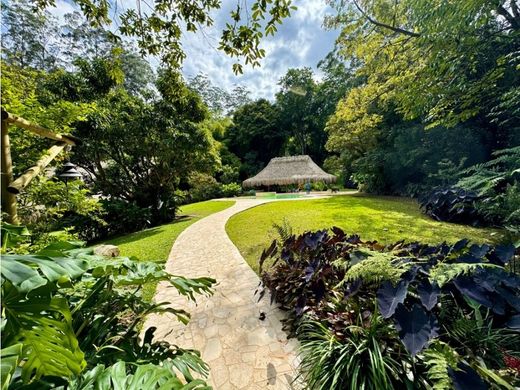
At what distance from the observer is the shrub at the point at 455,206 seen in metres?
6.95

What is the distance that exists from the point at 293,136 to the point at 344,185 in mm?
12312

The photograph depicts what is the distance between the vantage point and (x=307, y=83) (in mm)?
33250

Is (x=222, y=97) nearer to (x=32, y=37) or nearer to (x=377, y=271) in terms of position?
(x=32, y=37)

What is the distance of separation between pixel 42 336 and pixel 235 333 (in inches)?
84.7

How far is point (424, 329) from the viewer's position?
134cm

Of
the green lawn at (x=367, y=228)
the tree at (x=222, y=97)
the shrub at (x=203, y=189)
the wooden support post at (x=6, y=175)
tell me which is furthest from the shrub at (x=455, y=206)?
the tree at (x=222, y=97)

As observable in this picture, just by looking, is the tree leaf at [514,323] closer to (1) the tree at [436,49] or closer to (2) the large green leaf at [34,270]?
(2) the large green leaf at [34,270]

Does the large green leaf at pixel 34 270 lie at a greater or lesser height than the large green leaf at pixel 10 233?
lesser

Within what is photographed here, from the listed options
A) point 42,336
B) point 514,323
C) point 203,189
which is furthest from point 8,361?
point 203,189

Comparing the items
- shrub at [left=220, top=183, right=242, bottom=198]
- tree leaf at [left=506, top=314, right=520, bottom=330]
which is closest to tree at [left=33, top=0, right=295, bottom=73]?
tree leaf at [left=506, top=314, right=520, bottom=330]

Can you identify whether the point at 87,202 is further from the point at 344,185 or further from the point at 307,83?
the point at 307,83

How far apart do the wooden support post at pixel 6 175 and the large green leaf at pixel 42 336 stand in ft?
4.69

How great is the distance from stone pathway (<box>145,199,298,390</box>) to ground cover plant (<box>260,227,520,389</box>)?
13.9 inches

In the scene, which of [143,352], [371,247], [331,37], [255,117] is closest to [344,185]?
[255,117]
